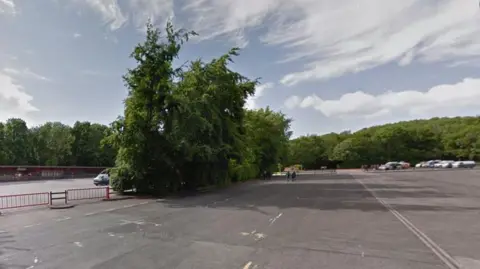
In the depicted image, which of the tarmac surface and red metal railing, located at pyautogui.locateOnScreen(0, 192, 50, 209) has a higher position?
red metal railing, located at pyautogui.locateOnScreen(0, 192, 50, 209)

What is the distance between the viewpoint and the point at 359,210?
17.1m

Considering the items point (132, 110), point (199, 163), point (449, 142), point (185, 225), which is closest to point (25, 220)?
point (185, 225)

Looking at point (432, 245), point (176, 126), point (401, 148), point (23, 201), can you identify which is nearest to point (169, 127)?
point (176, 126)

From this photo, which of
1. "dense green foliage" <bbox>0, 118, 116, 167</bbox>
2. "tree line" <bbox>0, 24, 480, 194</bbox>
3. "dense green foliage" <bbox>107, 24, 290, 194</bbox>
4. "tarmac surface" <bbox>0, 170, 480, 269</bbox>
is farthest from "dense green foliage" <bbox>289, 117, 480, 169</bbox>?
"tarmac surface" <bbox>0, 170, 480, 269</bbox>

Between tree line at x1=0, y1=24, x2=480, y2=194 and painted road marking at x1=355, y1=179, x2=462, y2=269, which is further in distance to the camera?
tree line at x1=0, y1=24, x2=480, y2=194

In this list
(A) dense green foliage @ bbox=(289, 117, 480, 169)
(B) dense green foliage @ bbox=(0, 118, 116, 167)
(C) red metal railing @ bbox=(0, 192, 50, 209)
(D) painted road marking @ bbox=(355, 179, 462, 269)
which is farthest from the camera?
(A) dense green foliage @ bbox=(289, 117, 480, 169)

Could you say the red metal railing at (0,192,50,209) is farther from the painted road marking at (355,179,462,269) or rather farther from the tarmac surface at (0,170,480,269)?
the painted road marking at (355,179,462,269)

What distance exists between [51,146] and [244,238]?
7540 cm

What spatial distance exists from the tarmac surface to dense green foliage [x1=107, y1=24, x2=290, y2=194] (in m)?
9.35

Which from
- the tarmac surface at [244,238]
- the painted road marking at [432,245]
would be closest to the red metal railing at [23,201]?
the tarmac surface at [244,238]

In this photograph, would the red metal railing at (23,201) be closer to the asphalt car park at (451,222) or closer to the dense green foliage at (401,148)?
the asphalt car park at (451,222)

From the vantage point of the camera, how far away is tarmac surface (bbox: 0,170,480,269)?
Result: 26.3 feet

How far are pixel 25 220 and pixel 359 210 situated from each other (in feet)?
45.4

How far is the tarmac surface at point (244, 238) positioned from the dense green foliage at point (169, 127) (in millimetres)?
9346
